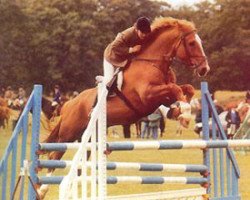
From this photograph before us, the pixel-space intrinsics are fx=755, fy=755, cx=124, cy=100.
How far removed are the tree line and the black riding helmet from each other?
10.00 feet

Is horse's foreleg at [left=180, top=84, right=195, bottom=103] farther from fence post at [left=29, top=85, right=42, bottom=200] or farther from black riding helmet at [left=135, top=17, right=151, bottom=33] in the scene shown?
fence post at [left=29, top=85, right=42, bottom=200]

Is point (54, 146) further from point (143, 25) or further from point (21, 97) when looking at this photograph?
point (21, 97)

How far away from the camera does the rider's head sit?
16.9ft

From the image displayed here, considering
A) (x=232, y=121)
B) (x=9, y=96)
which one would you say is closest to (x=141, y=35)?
(x=9, y=96)

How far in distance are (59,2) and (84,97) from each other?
32.4 ft

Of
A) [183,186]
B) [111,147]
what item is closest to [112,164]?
[111,147]

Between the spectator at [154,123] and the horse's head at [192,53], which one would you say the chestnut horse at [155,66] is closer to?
the horse's head at [192,53]

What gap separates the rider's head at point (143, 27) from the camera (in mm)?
5156

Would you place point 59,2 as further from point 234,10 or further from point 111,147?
point 111,147

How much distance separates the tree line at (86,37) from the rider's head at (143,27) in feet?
9.88

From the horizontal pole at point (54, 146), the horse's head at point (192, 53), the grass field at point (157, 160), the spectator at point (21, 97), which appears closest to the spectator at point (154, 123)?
the grass field at point (157, 160)

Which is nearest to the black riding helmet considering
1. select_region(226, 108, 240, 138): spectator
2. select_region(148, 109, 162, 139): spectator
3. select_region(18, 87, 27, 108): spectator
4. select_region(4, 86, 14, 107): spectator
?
select_region(18, 87, 27, 108): spectator

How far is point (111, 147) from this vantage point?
362cm

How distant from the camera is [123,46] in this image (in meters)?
5.33
